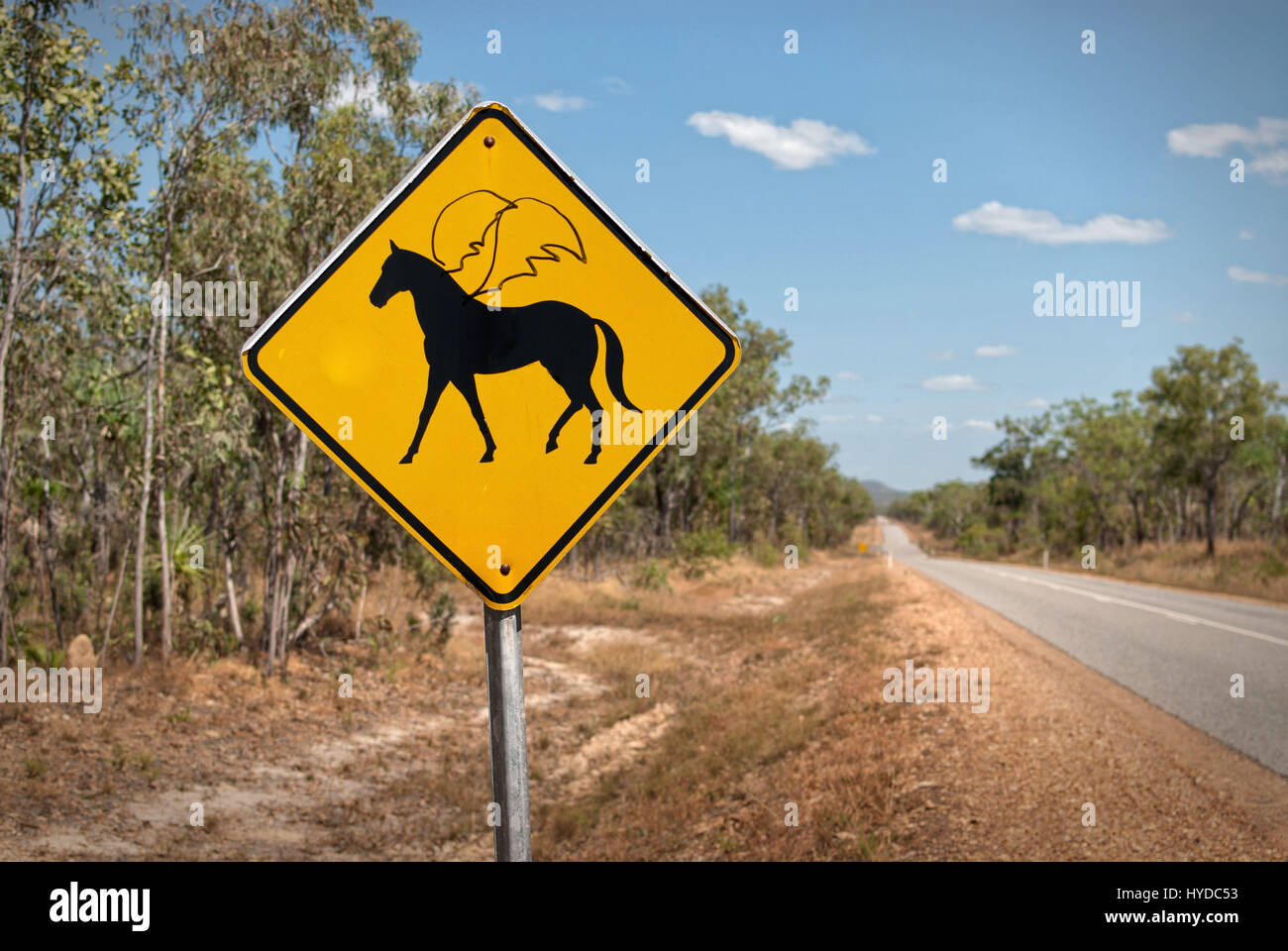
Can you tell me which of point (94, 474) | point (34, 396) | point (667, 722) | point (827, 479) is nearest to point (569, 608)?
point (667, 722)

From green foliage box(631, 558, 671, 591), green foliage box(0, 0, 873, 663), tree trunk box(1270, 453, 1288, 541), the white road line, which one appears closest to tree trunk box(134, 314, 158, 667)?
green foliage box(0, 0, 873, 663)

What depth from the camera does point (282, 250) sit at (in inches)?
483

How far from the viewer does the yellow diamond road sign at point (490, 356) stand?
73.0 inches

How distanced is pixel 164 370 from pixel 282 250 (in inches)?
92.5

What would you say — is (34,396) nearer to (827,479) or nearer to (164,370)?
(164,370)

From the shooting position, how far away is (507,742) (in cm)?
174

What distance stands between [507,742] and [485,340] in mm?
857

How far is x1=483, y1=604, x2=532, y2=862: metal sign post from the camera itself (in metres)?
1.71

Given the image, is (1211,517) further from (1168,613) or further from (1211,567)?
(1168,613)

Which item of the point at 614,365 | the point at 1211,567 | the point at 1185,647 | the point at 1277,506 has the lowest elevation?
the point at 1211,567

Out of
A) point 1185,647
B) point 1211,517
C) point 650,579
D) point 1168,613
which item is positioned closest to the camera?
Result: point 1185,647

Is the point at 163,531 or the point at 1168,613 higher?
the point at 163,531

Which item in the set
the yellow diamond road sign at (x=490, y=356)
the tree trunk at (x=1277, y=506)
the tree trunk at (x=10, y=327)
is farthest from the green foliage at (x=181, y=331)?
the tree trunk at (x=1277, y=506)

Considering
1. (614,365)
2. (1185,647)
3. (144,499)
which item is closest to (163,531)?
(144,499)
